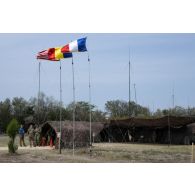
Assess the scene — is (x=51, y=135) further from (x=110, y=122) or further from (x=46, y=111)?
(x=46, y=111)

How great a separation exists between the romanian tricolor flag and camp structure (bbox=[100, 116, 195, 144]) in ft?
41.9

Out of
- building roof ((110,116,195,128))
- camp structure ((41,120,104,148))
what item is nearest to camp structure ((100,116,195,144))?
building roof ((110,116,195,128))

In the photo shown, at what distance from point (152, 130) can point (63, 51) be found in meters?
16.8

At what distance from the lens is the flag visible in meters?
24.5

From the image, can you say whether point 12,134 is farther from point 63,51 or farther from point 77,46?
point 77,46

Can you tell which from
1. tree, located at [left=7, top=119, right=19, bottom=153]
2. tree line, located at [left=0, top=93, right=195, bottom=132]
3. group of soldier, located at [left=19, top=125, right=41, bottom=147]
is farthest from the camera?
tree line, located at [left=0, top=93, right=195, bottom=132]

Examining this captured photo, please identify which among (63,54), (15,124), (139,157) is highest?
(63,54)

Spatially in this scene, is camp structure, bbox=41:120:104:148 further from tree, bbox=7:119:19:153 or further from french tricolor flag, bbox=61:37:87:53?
french tricolor flag, bbox=61:37:87:53

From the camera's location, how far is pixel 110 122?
3953cm

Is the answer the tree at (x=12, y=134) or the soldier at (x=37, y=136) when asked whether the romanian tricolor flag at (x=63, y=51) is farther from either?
the soldier at (x=37, y=136)

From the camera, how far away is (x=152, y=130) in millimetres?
38500

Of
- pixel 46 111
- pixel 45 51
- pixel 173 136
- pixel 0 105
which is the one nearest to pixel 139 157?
pixel 45 51

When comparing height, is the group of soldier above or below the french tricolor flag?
below

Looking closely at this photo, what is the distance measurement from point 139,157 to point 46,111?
4893 centimetres
